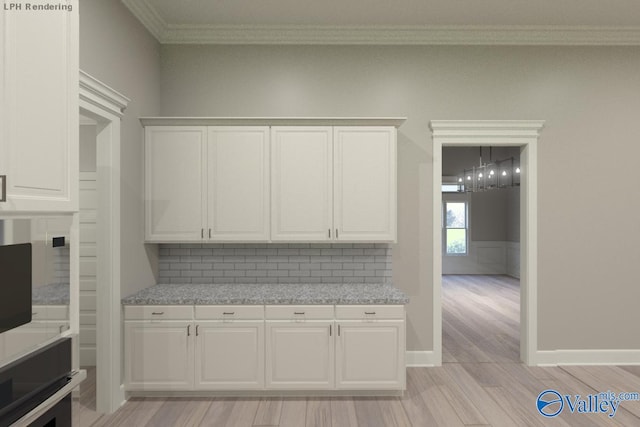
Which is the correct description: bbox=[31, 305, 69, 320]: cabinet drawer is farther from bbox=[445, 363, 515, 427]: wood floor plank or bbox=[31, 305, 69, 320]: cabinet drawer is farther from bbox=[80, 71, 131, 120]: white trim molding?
bbox=[445, 363, 515, 427]: wood floor plank

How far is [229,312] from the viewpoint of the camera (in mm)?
2873

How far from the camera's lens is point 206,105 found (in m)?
3.50

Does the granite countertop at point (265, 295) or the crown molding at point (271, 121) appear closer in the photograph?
the granite countertop at point (265, 295)

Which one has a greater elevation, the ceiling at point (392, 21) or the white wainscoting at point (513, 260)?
the ceiling at point (392, 21)

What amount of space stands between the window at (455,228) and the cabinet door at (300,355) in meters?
7.18

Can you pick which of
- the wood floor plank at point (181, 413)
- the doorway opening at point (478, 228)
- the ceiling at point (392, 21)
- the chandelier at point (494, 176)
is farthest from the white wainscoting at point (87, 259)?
the chandelier at point (494, 176)

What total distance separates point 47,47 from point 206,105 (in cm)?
215

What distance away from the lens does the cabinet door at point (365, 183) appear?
314 cm

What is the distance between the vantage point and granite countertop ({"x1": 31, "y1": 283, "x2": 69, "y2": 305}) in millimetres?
1295

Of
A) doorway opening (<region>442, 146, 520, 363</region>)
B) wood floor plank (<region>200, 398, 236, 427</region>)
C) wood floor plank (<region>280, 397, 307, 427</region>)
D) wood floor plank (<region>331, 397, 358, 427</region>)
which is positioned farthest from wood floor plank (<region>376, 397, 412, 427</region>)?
doorway opening (<region>442, 146, 520, 363</region>)

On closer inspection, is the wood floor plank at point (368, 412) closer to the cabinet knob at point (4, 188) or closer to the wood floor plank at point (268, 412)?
the wood floor plank at point (268, 412)

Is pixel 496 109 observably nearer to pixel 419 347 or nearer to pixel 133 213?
pixel 419 347

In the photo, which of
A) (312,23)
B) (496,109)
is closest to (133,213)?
(312,23)

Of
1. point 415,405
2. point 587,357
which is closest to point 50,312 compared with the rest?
point 415,405
